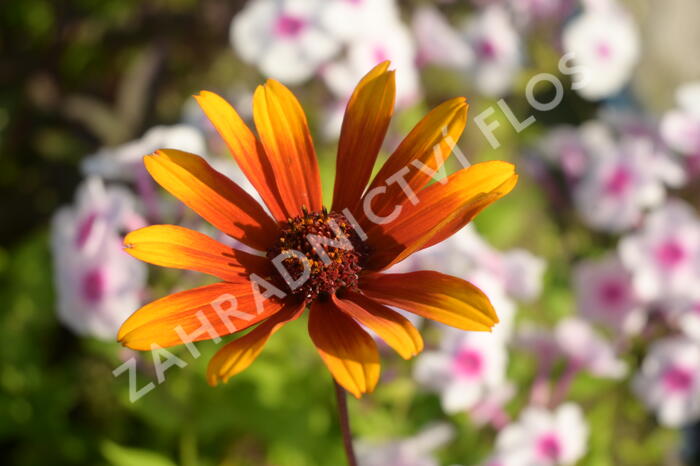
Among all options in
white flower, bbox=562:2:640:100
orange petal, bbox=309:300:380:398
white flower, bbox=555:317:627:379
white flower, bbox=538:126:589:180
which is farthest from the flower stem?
white flower, bbox=562:2:640:100

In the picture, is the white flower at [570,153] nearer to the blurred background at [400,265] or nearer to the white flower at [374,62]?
the blurred background at [400,265]

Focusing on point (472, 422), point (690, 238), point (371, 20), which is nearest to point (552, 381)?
point (472, 422)

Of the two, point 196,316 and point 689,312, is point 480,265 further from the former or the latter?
point 196,316

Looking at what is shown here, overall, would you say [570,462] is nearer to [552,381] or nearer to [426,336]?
[552,381]

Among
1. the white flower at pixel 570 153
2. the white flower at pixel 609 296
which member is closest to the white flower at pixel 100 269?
the white flower at pixel 609 296

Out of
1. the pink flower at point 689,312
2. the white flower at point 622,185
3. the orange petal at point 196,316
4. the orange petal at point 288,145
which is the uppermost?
the orange petal at point 288,145

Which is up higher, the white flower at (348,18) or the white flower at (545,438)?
the white flower at (348,18)

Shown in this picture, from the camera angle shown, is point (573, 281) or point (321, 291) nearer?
point (321, 291)
